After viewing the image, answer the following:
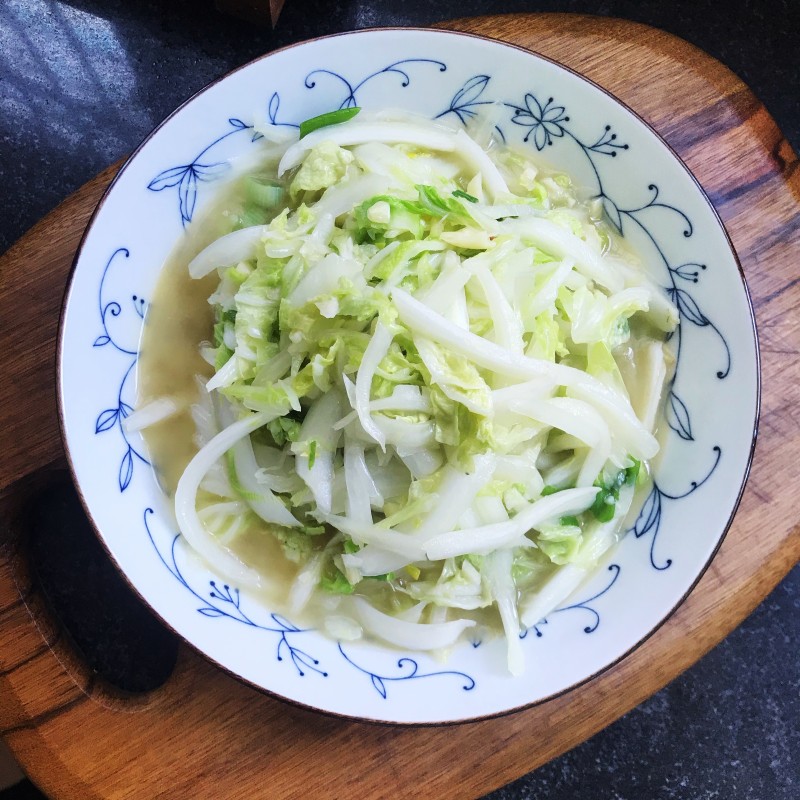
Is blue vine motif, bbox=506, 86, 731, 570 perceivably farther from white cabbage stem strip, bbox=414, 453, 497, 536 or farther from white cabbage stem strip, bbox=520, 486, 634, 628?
white cabbage stem strip, bbox=414, 453, 497, 536

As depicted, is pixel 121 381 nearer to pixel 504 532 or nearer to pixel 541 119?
pixel 504 532

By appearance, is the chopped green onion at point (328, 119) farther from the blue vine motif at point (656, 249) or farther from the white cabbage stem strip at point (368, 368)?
the white cabbage stem strip at point (368, 368)

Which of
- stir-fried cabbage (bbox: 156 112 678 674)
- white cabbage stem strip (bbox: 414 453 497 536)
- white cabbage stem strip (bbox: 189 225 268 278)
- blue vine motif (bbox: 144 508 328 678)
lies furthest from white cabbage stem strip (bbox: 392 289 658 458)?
blue vine motif (bbox: 144 508 328 678)

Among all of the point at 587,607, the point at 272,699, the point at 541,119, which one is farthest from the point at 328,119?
the point at 272,699

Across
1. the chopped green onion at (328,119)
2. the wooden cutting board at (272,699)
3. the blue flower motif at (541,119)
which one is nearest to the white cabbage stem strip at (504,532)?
the wooden cutting board at (272,699)

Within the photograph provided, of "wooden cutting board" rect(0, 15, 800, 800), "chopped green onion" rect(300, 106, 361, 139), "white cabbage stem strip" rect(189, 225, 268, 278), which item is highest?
"chopped green onion" rect(300, 106, 361, 139)
